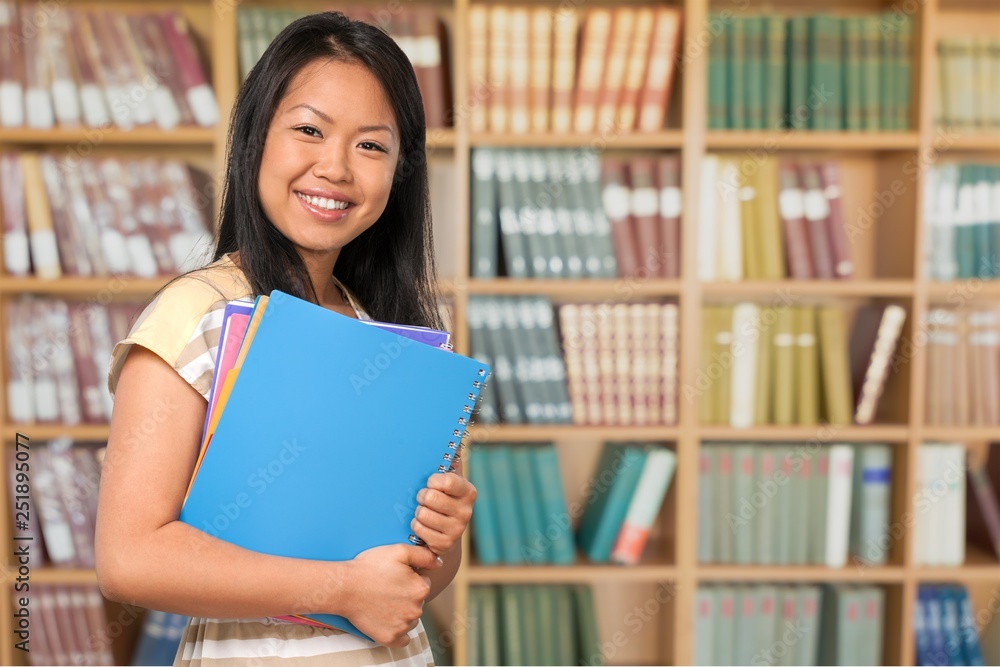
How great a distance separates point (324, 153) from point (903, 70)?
6.12 feet

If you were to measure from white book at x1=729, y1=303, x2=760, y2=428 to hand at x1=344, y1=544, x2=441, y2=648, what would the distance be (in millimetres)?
1552

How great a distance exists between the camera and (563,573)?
2.15 m

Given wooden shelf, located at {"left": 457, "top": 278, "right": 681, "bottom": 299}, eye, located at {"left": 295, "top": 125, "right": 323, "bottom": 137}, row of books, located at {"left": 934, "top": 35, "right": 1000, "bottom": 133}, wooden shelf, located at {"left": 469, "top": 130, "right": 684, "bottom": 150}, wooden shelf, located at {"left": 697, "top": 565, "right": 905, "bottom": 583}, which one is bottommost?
wooden shelf, located at {"left": 697, "top": 565, "right": 905, "bottom": 583}

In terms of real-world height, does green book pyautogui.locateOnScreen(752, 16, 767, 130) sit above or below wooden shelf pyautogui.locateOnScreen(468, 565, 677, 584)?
above

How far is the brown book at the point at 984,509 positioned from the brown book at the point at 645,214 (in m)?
1.08

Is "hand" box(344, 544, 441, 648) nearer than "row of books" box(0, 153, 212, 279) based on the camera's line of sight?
Yes

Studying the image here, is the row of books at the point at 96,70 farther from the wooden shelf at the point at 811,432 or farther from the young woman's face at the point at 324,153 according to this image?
the wooden shelf at the point at 811,432

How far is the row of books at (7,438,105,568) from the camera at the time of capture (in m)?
2.09

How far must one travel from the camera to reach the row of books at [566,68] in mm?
2074

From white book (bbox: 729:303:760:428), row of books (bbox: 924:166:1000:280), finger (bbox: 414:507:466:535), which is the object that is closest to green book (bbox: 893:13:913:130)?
row of books (bbox: 924:166:1000:280)

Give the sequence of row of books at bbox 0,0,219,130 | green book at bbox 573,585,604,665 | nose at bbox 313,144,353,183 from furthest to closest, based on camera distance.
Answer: green book at bbox 573,585,604,665 < row of books at bbox 0,0,219,130 < nose at bbox 313,144,353,183

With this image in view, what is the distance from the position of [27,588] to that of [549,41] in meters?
1.95

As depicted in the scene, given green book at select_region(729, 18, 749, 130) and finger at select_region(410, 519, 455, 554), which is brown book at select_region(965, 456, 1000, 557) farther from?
finger at select_region(410, 519, 455, 554)

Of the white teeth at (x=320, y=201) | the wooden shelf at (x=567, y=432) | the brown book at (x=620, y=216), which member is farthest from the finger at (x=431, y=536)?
the brown book at (x=620, y=216)
